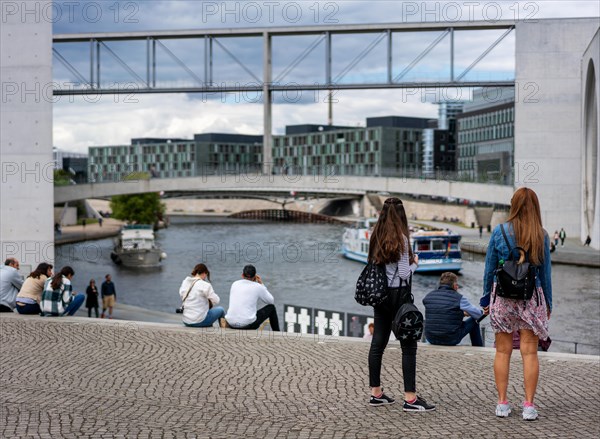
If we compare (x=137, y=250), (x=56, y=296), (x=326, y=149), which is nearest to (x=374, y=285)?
(x=56, y=296)

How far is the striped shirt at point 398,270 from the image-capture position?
673 cm

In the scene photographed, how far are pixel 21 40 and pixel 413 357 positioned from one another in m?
21.2

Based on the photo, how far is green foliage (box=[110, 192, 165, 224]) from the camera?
80.2 meters

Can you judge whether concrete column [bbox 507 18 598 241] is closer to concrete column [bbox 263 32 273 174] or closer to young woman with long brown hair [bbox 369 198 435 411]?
concrete column [bbox 263 32 273 174]

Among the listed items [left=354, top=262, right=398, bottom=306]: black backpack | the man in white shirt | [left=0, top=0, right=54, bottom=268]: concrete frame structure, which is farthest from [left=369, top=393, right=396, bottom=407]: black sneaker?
[left=0, top=0, right=54, bottom=268]: concrete frame structure

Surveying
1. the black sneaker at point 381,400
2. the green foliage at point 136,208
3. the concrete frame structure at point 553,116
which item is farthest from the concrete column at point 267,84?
the black sneaker at point 381,400

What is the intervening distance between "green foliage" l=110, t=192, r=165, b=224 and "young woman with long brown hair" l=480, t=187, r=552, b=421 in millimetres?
74845

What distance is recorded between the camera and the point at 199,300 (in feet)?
37.6

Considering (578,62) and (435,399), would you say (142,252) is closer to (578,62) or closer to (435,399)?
(578,62)

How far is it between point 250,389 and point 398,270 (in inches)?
68.9

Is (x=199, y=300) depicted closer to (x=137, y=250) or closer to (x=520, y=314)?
(x=520, y=314)

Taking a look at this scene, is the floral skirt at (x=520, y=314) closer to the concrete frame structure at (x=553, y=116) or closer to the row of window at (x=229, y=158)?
the concrete frame structure at (x=553, y=116)

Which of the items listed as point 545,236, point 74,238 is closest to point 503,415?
point 545,236

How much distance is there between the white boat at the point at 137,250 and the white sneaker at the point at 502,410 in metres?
41.5
